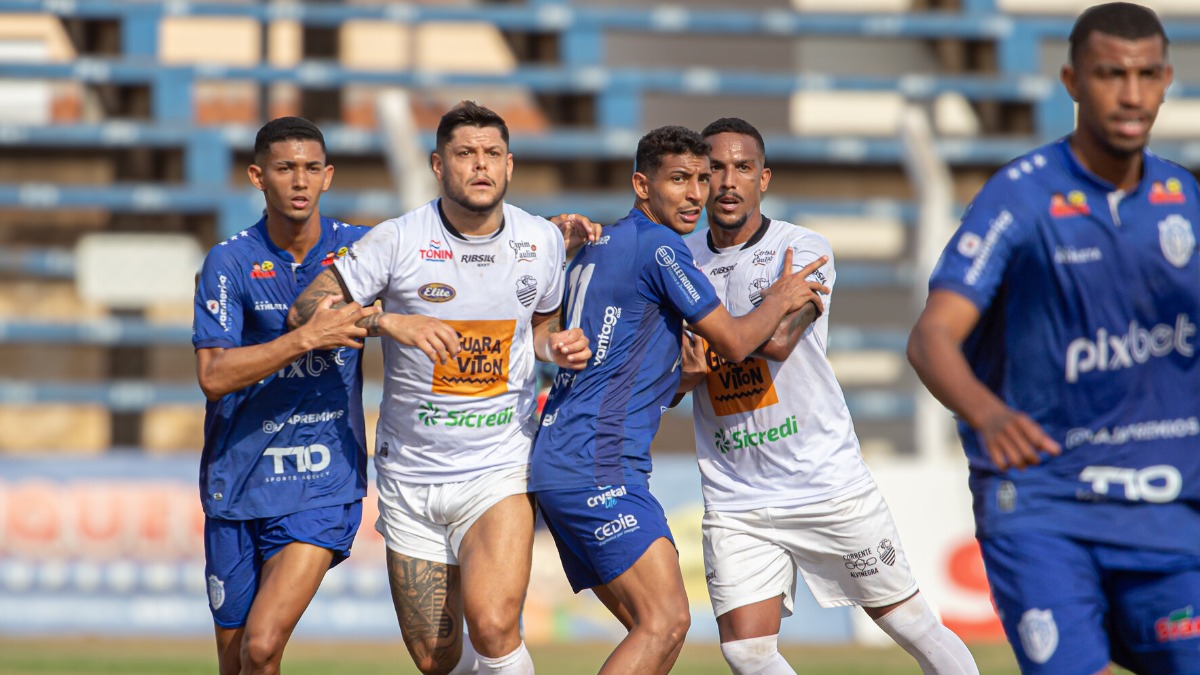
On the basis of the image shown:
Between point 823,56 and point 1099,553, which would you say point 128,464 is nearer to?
point 1099,553

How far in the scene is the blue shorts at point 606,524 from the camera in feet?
20.7

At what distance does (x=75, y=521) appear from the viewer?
12.8 metres

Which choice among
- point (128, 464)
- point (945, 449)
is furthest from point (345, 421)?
point (945, 449)

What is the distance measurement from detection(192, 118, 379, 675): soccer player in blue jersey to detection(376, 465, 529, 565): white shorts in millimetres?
318

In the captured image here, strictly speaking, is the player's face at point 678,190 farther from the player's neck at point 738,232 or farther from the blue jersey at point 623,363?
the player's neck at point 738,232

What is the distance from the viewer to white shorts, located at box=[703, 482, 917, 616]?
22.4 ft

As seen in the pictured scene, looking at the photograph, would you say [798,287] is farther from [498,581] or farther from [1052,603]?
[1052,603]

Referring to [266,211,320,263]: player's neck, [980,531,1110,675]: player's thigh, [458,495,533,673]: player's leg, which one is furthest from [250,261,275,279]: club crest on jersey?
[980,531,1110,675]: player's thigh

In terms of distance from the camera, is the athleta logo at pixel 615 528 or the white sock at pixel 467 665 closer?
the athleta logo at pixel 615 528

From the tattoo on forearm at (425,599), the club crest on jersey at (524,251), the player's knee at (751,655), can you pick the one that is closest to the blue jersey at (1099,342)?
the player's knee at (751,655)

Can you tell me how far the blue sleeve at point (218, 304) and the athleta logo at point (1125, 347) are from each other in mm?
3921

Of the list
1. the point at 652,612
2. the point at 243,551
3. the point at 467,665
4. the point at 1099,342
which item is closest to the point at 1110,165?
the point at 1099,342

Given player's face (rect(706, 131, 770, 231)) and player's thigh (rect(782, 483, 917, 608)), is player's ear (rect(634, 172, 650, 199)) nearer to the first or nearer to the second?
player's face (rect(706, 131, 770, 231))

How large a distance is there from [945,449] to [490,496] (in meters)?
8.38
